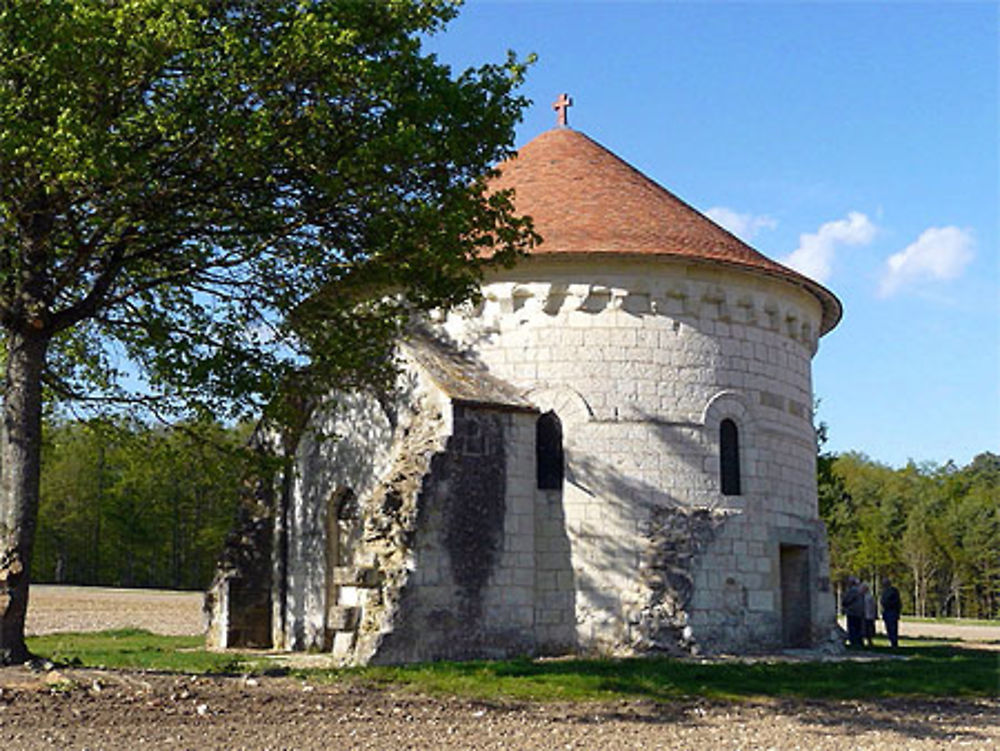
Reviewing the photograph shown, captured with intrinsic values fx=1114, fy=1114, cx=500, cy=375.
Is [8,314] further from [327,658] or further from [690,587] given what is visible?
[690,587]

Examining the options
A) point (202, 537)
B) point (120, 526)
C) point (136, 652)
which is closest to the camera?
point (136, 652)

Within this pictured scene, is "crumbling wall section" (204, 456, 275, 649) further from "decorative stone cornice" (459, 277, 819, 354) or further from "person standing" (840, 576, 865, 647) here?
"person standing" (840, 576, 865, 647)

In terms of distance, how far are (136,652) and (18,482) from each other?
601 cm

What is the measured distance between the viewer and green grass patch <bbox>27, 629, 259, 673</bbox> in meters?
14.7

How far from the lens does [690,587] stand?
56.6 feet

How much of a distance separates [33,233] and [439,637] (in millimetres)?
7448

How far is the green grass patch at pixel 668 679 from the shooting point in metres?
12.8

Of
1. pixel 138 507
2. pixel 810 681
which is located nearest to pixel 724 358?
pixel 810 681

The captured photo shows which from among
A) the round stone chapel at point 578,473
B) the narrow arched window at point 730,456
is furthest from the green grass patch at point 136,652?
the narrow arched window at point 730,456

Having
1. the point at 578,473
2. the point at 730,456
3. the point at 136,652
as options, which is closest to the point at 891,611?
the point at 730,456

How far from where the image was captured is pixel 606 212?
18.9 meters

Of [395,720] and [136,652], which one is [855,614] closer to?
[136,652]

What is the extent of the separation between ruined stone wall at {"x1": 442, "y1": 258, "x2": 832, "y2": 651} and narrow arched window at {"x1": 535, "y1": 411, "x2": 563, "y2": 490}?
0.19 metres

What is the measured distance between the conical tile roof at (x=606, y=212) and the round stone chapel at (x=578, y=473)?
63mm
